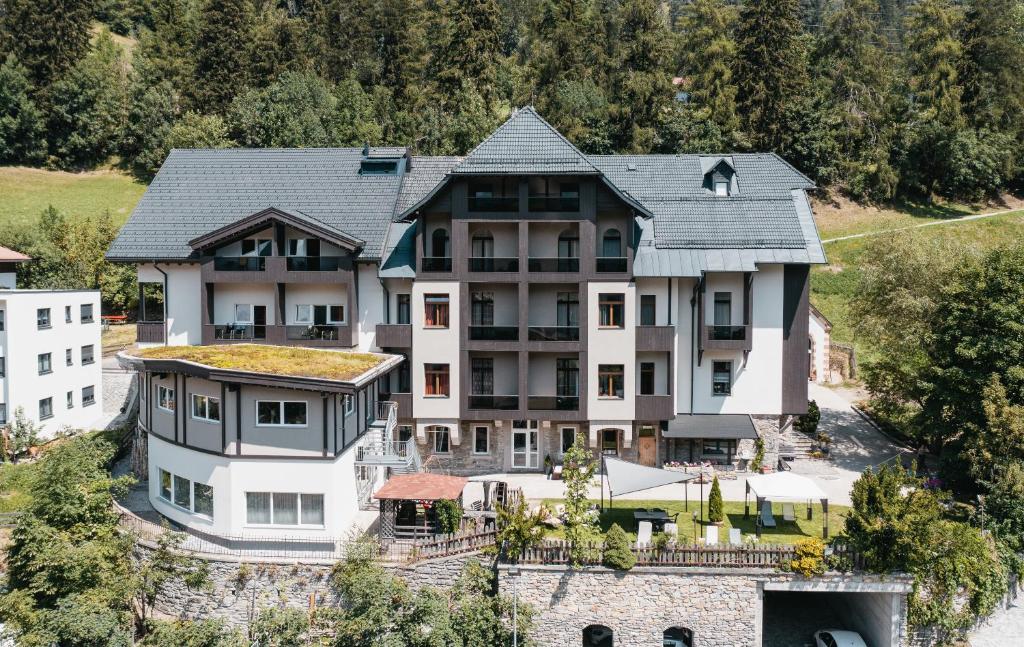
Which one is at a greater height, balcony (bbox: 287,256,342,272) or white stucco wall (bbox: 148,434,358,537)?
balcony (bbox: 287,256,342,272)

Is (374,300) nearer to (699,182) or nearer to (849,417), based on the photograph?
(699,182)

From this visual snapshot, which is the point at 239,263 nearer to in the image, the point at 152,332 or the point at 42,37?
the point at 152,332

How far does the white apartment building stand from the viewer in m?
35.6

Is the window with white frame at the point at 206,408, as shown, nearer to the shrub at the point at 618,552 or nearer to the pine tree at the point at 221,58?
the shrub at the point at 618,552

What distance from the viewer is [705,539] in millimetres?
28344

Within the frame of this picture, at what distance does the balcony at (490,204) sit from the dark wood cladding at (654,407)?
9461 mm

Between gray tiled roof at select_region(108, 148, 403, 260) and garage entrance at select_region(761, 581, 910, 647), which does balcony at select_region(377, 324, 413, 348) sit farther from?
garage entrance at select_region(761, 581, 910, 647)

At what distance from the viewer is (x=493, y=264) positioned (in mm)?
35844

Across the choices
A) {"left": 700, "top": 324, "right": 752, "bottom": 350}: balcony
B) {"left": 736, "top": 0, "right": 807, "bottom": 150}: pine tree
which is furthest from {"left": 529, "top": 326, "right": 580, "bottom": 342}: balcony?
{"left": 736, "top": 0, "right": 807, "bottom": 150}: pine tree

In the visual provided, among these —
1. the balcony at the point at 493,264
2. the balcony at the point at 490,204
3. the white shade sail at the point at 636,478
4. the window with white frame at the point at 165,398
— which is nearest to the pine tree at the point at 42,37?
the window with white frame at the point at 165,398

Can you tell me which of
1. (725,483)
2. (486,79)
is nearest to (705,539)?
(725,483)

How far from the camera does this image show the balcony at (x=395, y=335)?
36.5 meters

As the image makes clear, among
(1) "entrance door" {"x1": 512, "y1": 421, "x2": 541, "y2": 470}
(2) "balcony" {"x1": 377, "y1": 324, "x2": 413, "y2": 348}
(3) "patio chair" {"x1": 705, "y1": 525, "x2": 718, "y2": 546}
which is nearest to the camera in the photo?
(3) "patio chair" {"x1": 705, "y1": 525, "x2": 718, "y2": 546}

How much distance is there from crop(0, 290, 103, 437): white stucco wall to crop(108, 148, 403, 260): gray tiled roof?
30.1 ft
